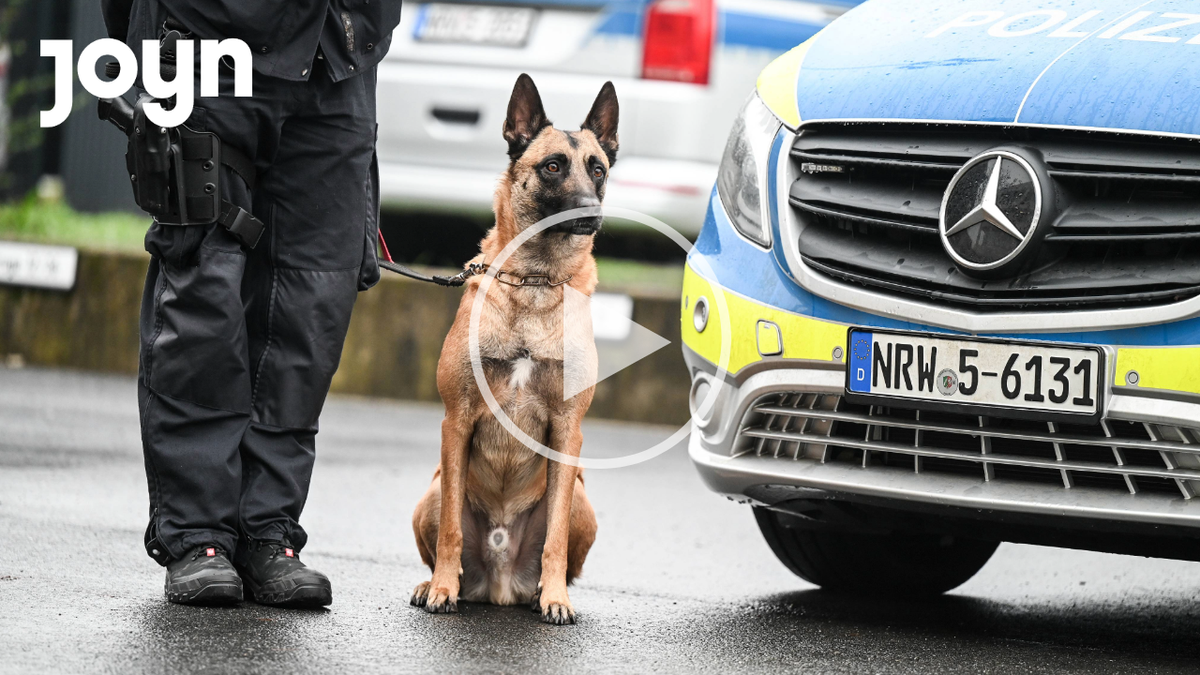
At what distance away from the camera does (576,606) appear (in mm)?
3902

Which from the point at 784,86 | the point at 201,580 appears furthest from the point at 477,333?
the point at 784,86

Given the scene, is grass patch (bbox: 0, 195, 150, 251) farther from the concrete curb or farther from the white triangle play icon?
the white triangle play icon

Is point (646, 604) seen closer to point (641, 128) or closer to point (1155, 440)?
point (1155, 440)

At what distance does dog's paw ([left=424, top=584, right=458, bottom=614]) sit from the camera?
3.64 metres

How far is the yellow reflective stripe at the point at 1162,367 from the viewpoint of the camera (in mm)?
3062

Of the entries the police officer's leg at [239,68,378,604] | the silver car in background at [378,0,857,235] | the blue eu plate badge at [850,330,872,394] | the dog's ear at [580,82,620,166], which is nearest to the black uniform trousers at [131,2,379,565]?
the police officer's leg at [239,68,378,604]

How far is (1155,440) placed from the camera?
124 inches

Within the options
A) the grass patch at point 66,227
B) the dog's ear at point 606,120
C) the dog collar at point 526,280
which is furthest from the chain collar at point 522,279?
the grass patch at point 66,227

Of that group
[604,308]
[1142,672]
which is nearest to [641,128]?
[604,308]

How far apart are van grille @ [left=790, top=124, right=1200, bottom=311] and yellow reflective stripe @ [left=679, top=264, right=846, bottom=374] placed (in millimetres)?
134

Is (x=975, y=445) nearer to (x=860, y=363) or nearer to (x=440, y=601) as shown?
(x=860, y=363)

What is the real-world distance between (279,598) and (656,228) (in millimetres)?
4117

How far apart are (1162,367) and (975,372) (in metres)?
0.38

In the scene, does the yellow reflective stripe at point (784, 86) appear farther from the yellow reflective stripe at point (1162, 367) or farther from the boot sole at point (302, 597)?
the boot sole at point (302, 597)
